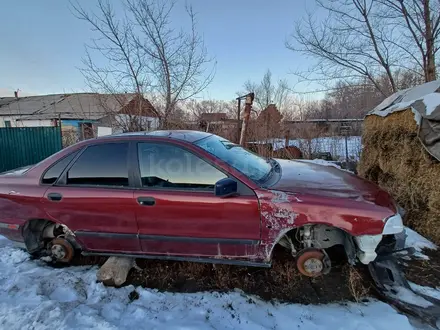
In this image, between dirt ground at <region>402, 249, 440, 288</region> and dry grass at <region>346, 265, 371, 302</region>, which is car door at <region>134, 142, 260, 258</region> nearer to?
dry grass at <region>346, 265, 371, 302</region>

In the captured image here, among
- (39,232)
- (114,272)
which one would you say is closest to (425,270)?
(114,272)

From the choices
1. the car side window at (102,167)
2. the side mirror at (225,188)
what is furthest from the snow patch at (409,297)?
the car side window at (102,167)

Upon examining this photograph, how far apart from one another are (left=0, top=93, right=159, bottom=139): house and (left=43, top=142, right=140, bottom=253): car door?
21.6 ft

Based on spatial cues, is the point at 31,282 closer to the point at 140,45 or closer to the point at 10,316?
the point at 10,316

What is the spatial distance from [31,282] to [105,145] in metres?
1.76

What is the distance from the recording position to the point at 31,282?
2.69m

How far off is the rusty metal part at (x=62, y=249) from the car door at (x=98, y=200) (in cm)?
33

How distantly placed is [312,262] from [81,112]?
18.5 metres

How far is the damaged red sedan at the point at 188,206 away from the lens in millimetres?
2314

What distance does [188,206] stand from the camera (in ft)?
8.07

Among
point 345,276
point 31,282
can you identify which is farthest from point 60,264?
point 345,276

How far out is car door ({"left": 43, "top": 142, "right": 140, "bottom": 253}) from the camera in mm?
2641

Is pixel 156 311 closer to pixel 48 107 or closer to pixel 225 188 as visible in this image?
pixel 225 188

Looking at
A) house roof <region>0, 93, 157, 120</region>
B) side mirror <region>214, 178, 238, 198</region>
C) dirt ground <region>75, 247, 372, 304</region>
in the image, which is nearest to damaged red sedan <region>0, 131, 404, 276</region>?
side mirror <region>214, 178, 238, 198</region>
